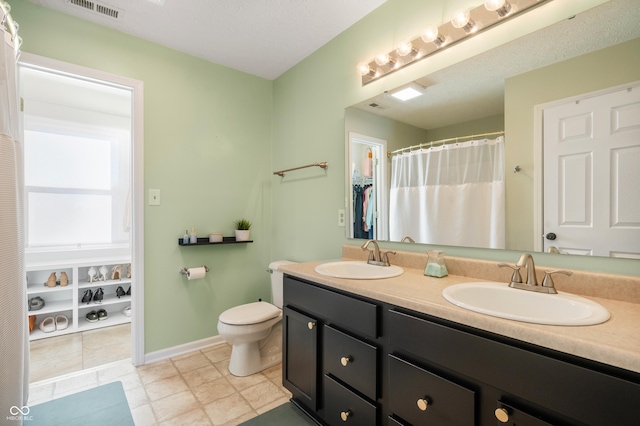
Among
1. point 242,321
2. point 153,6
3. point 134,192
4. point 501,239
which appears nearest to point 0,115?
point 134,192

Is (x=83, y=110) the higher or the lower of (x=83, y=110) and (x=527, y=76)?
the higher

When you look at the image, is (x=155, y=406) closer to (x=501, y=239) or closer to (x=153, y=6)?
(x=501, y=239)

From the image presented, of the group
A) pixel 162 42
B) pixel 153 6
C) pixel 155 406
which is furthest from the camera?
pixel 162 42

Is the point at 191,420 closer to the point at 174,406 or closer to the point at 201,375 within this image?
the point at 174,406

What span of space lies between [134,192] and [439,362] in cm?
221

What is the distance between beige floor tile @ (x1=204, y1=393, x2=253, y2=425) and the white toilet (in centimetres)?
27

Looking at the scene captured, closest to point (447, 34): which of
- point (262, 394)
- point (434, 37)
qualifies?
point (434, 37)

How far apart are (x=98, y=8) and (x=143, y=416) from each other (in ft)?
8.10

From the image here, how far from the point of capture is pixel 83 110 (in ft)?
10.2

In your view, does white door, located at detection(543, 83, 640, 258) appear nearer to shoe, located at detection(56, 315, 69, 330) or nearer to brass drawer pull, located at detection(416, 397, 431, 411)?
brass drawer pull, located at detection(416, 397, 431, 411)

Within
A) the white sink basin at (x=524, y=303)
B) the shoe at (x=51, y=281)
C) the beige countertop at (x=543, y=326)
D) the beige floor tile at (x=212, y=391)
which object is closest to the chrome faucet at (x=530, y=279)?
the white sink basin at (x=524, y=303)

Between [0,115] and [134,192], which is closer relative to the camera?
[0,115]

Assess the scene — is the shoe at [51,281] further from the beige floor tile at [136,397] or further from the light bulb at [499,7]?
the light bulb at [499,7]

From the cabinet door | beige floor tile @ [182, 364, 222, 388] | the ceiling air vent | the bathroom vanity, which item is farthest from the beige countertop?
the ceiling air vent
